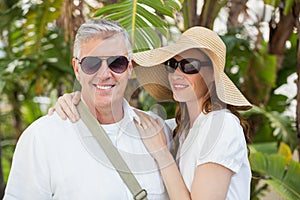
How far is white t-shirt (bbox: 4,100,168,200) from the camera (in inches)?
74.5

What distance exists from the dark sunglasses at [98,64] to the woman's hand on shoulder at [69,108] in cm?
16

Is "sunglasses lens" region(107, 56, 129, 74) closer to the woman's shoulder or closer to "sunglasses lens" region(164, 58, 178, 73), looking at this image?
"sunglasses lens" region(164, 58, 178, 73)

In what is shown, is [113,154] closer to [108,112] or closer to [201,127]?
[108,112]

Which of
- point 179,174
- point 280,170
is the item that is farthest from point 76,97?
point 280,170

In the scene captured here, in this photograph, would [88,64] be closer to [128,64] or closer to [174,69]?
[128,64]

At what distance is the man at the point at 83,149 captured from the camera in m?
1.89

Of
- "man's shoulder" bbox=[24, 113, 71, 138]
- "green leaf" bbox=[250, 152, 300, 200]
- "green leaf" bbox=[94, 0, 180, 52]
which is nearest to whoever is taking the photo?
"man's shoulder" bbox=[24, 113, 71, 138]

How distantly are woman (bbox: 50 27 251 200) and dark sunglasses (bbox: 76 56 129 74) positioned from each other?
0.19 m

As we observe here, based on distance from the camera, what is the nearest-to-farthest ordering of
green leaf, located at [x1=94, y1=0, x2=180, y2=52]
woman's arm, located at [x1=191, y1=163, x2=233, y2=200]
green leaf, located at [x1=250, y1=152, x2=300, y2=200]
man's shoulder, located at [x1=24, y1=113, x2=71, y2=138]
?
woman's arm, located at [x1=191, y1=163, x2=233, y2=200] < man's shoulder, located at [x1=24, y1=113, x2=71, y2=138] < green leaf, located at [x1=94, y1=0, x2=180, y2=52] < green leaf, located at [x1=250, y1=152, x2=300, y2=200]

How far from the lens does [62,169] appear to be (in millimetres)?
1892

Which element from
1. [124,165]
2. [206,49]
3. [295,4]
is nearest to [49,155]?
[124,165]

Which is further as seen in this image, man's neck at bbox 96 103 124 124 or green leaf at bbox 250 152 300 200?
green leaf at bbox 250 152 300 200

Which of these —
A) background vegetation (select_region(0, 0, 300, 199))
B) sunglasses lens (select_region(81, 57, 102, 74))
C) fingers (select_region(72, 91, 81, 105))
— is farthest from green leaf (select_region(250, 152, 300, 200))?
sunglasses lens (select_region(81, 57, 102, 74))

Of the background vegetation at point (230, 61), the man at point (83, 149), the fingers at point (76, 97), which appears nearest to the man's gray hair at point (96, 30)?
the man at point (83, 149)
